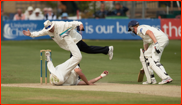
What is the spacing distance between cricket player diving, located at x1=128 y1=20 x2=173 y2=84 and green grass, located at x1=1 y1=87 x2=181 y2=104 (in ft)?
6.93

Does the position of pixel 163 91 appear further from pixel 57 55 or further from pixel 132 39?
pixel 132 39

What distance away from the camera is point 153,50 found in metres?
9.26

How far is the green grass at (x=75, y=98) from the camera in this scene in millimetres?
6406

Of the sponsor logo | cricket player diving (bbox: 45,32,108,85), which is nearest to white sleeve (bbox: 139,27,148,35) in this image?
cricket player diving (bbox: 45,32,108,85)

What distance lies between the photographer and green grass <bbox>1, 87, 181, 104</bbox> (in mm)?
6406

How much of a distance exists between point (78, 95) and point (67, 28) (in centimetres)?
251

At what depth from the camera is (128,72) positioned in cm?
1191

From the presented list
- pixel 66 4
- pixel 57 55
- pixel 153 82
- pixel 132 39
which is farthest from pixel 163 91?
pixel 66 4

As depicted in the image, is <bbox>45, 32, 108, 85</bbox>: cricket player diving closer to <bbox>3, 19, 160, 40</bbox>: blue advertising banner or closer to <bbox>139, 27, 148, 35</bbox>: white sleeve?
<bbox>139, 27, 148, 35</bbox>: white sleeve

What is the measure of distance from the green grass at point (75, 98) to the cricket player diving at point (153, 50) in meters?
2.11

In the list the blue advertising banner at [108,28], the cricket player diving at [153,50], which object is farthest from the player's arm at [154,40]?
the blue advertising banner at [108,28]

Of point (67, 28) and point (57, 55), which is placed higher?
point (67, 28)

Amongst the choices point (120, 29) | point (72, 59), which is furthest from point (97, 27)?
point (72, 59)

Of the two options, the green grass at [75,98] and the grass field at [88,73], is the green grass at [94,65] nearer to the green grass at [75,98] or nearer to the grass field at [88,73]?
the grass field at [88,73]
